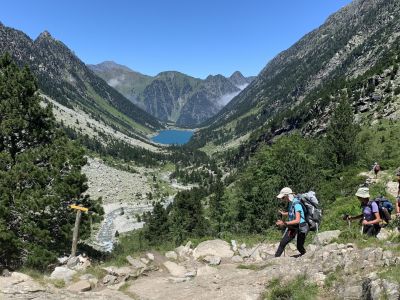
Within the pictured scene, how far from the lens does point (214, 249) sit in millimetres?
20172

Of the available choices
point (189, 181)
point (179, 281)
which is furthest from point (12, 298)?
point (189, 181)

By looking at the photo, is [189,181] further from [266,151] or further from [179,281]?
[179,281]

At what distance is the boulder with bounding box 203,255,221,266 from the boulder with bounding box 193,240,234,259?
2.09ft

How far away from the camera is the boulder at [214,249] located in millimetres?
19797

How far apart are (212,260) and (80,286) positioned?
20.1 feet

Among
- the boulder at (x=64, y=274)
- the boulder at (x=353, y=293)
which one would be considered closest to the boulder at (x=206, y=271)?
the boulder at (x=64, y=274)

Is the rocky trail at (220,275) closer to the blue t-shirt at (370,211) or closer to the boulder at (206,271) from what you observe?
the boulder at (206,271)

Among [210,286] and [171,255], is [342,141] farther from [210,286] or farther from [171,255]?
[210,286]

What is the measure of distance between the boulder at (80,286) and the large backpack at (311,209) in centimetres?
831

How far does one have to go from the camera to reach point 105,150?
190625 mm

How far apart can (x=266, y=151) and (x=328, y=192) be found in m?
14.7

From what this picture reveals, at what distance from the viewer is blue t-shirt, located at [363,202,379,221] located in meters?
14.2

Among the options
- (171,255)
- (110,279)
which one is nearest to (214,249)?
(171,255)

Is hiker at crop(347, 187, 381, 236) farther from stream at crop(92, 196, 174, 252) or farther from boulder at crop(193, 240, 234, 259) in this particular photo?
stream at crop(92, 196, 174, 252)
